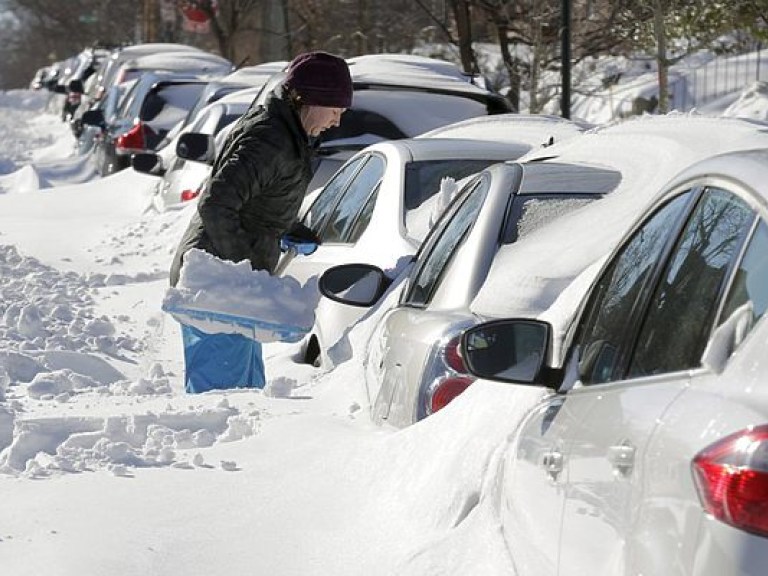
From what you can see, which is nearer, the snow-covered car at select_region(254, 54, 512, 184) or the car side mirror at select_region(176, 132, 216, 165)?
the snow-covered car at select_region(254, 54, 512, 184)

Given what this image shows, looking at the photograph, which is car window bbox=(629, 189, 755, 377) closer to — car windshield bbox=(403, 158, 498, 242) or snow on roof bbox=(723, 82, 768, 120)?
car windshield bbox=(403, 158, 498, 242)

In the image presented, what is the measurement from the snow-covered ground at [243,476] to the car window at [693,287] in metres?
0.91

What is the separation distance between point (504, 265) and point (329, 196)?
4.02m

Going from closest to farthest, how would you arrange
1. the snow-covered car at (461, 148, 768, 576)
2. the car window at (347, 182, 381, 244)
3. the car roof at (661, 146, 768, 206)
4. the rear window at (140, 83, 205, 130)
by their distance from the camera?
the snow-covered car at (461, 148, 768, 576) → the car roof at (661, 146, 768, 206) → the car window at (347, 182, 381, 244) → the rear window at (140, 83, 205, 130)

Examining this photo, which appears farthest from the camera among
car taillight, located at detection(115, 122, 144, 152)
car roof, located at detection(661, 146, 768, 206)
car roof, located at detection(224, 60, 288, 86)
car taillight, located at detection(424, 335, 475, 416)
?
car taillight, located at detection(115, 122, 144, 152)

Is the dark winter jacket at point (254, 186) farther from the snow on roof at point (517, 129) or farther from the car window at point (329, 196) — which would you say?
the snow on roof at point (517, 129)

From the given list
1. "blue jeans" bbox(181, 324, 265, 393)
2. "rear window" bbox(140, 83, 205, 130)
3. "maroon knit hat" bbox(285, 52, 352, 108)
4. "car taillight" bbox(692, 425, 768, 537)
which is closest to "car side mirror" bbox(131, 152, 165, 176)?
"rear window" bbox(140, 83, 205, 130)

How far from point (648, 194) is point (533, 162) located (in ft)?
2.44

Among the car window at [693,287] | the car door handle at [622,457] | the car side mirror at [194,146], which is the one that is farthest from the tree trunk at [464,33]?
the car door handle at [622,457]

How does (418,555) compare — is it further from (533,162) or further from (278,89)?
(278,89)

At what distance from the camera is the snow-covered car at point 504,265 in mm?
5957

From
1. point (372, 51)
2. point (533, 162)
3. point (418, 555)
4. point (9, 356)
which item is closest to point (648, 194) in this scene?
point (533, 162)

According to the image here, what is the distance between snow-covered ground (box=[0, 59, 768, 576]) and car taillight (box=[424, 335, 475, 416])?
0.53 feet

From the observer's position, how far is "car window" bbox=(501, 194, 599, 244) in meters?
6.48
